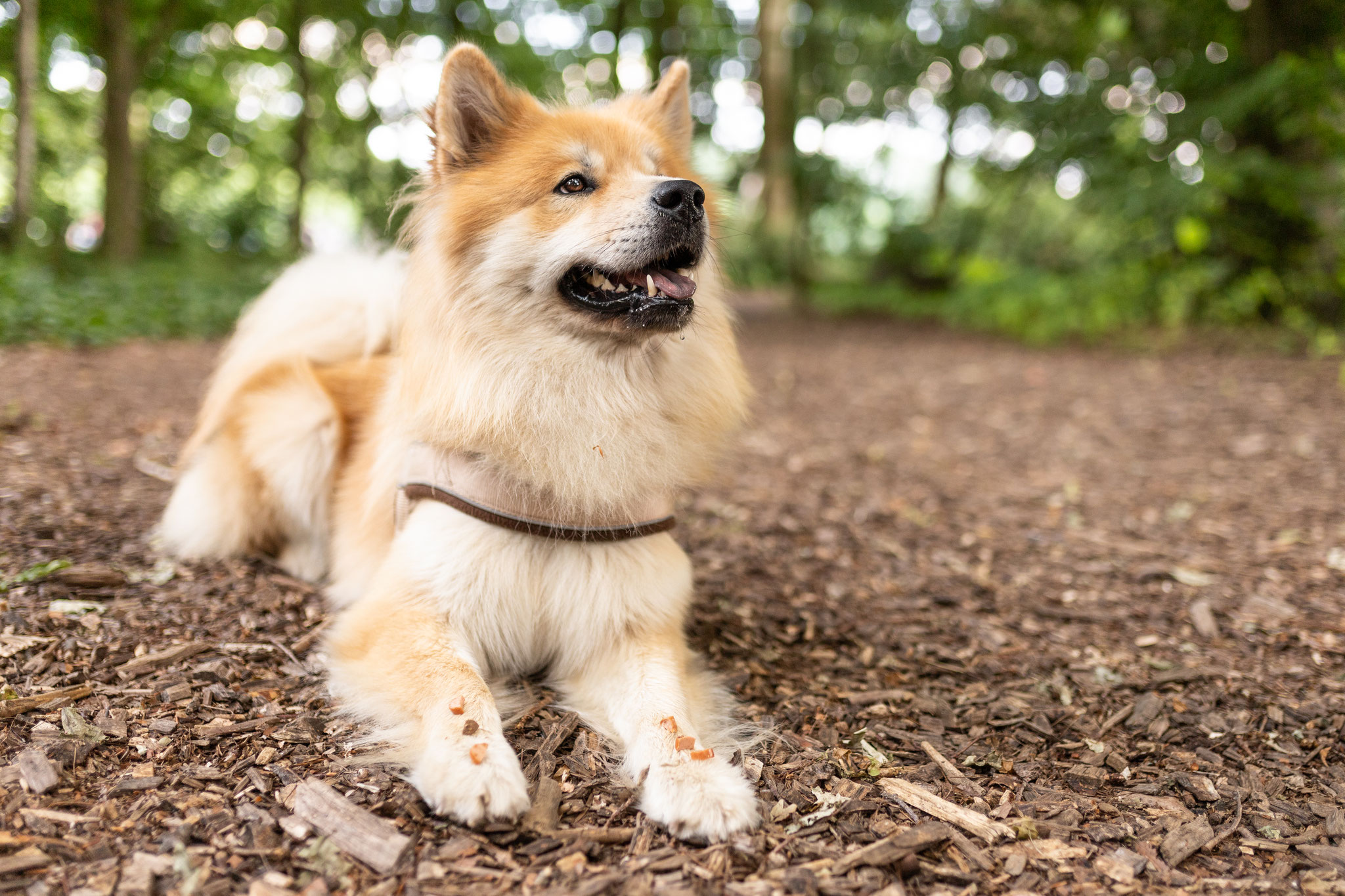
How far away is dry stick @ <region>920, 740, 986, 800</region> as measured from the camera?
7.04ft

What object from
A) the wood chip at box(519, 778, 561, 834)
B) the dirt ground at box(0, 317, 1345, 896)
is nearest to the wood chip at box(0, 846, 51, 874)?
the dirt ground at box(0, 317, 1345, 896)

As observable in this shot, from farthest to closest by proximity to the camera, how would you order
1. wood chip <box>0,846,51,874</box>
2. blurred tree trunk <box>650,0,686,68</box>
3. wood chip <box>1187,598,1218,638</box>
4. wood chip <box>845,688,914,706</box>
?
blurred tree trunk <box>650,0,686,68</box> < wood chip <box>1187,598,1218,638</box> < wood chip <box>845,688,914,706</box> < wood chip <box>0,846,51,874</box>

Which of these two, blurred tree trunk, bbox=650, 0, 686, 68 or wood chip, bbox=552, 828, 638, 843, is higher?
blurred tree trunk, bbox=650, 0, 686, 68

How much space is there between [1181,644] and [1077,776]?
1.12 meters

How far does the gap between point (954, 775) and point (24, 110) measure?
8822mm

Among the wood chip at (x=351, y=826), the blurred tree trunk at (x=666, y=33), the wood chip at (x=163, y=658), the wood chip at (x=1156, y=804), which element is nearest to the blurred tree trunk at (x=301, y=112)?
the blurred tree trunk at (x=666, y=33)

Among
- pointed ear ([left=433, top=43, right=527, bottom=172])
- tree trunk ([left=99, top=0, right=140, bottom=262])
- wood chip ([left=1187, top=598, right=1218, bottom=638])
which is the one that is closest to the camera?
pointed ear ([left=433, top=43, right=527, bottom=172])

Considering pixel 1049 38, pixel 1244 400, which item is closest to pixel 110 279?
pixel 1244 400

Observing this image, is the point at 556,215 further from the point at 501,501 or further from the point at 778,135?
the point at 778,135

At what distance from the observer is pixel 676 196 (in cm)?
239

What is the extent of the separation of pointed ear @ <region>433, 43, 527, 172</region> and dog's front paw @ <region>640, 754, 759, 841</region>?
1921 mm

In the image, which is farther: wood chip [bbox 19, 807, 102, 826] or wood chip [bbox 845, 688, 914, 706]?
wood chip [bbox 845, 688, 914, 706]

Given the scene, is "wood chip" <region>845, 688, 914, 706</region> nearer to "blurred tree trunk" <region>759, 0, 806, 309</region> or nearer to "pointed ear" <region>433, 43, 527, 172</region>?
"pointed ear" <region>433, 43, 527, 172</region>

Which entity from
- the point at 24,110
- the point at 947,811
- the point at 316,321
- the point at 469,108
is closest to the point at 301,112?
the point at 24,110
